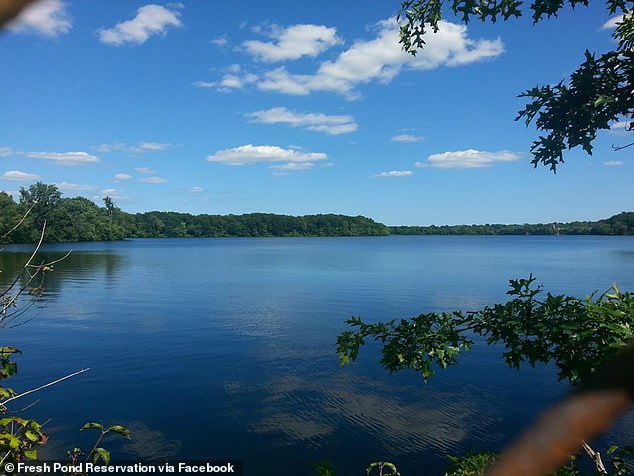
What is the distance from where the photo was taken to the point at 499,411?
14.7 metres

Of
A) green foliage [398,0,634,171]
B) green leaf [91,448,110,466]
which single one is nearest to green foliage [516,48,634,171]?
green foliage [398,0,634,171]

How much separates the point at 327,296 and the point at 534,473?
36909 millimetres

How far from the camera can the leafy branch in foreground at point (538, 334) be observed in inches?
146

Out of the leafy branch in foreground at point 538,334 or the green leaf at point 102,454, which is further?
the green leaf at point 102,454

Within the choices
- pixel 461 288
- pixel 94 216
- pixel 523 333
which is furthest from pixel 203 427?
pixel 94 216

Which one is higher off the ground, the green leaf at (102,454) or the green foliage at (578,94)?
the green foliage at (578,94)

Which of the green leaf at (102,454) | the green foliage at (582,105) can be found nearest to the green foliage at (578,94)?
the green foliage at (582,105)

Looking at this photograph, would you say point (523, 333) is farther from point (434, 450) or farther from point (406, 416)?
point (406, 416)

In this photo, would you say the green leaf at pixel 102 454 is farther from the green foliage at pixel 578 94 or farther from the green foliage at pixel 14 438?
the green foliage at pixel 578 94

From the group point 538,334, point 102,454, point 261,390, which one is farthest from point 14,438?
point 261,390

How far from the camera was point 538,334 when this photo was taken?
4152 millimetres

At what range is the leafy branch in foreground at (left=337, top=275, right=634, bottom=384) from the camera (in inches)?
146

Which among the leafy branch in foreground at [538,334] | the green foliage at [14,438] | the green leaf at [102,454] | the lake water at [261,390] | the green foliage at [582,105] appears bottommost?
the lake water at [261,390]

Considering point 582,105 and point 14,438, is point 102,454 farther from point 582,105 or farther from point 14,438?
point 582,105
